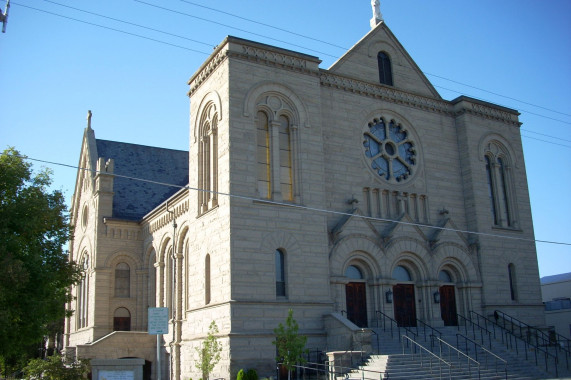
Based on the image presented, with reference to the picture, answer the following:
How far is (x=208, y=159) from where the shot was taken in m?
28.5

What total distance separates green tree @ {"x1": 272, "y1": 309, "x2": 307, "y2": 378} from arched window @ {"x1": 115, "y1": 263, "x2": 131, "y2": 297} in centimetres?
1775

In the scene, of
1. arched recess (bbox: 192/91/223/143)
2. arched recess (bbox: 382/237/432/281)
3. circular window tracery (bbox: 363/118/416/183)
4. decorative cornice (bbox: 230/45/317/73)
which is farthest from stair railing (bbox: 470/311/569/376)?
arched recess (bbox: 192/91/223/143)

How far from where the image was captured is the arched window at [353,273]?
2775cm

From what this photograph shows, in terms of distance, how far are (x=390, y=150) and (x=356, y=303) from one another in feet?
27.3

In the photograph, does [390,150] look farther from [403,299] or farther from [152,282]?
[152,282]

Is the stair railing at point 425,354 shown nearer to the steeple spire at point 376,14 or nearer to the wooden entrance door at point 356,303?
the wooden entrance door at point 356,303

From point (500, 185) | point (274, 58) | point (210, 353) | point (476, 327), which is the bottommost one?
point (210, 353)

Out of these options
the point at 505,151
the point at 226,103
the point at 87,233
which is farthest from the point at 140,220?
the point at 505,151

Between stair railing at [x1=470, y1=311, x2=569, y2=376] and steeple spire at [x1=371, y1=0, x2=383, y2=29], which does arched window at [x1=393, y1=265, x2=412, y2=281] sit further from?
steeple spire at [x1=371, y1=0, x2=383, y2=29]

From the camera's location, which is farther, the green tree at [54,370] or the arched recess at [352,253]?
the arched recess at [352,253]

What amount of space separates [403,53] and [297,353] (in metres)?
18.4

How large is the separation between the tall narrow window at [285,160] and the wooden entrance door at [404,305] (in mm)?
6984

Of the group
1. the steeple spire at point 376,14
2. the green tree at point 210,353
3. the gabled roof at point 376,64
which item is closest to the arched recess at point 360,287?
the green tree at point 210,353

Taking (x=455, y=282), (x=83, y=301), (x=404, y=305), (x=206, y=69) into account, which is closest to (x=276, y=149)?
(x=206, y=69)
